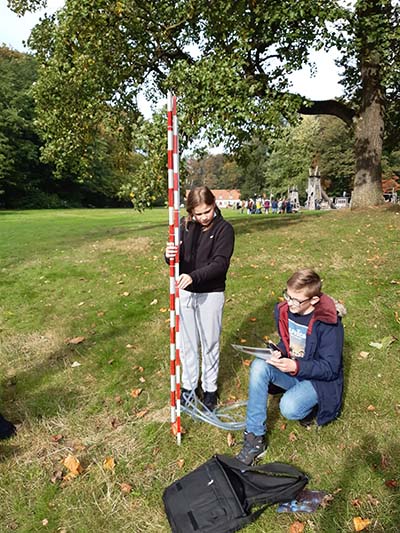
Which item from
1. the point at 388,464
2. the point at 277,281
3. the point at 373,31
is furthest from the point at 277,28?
the point at 388,464

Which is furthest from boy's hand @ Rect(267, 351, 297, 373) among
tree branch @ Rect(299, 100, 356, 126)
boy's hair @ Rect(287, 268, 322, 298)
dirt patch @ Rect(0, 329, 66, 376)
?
tree branch @ Rect(299, 100, 356, 126)

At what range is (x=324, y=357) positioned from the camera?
3090 mm

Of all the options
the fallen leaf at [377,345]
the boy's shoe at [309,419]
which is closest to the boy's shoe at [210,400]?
the boy's shoe at [309,419]

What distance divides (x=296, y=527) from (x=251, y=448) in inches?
28.0

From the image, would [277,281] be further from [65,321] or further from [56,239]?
[56,239]

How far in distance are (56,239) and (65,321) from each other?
902cm

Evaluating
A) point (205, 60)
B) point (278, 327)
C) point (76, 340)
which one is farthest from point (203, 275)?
point (205, 60)

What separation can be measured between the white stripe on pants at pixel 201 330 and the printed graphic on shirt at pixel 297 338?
27.0 inches

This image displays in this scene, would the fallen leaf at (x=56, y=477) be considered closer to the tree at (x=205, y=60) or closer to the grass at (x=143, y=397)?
the grass at (x=143, y=397)

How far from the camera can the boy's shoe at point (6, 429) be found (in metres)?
3.58

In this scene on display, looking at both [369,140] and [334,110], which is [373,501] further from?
[334,110]

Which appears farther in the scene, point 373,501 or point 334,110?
point 334,110

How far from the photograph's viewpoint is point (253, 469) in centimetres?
280

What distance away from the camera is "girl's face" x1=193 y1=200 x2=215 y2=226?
337cm
